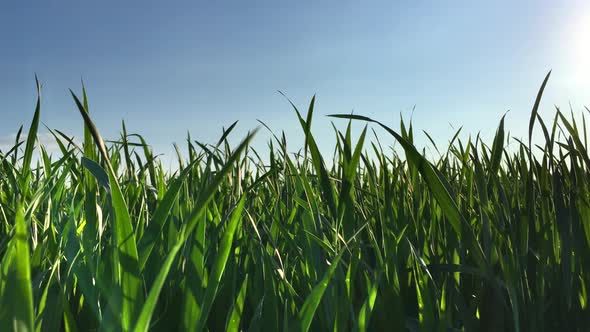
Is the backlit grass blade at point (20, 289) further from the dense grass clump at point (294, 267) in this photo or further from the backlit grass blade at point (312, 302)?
the backlit grass blade at point (312, 302)

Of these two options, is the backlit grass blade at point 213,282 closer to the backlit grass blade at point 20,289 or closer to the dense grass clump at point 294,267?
the dense grass clump at point 294,267

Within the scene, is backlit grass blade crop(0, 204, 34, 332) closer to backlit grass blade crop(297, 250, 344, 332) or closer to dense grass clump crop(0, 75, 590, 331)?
dense grass clump crop(0, 75, 590, 331)

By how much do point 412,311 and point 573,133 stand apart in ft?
1.29

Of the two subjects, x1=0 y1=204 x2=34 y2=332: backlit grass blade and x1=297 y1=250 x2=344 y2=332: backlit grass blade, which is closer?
x1=0 y1=204 x2=34 y2=332: backlit grass blade

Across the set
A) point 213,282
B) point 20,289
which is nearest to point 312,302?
point 213,282

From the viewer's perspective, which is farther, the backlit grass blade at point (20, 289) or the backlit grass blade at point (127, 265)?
the backlit grass blade at point (127, 265)

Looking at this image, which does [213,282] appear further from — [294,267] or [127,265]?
[294,267]

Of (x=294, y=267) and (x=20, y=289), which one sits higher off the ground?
(x=294, y=267)

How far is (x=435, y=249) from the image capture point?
3.24ft

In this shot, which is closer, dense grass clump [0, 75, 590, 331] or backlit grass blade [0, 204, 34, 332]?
backlit grass blade [0, 204, 34, 332]

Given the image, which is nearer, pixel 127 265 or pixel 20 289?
pixel 20 289

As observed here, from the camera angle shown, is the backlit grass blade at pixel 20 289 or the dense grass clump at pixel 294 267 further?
the dense grass clump at pixel 294 267

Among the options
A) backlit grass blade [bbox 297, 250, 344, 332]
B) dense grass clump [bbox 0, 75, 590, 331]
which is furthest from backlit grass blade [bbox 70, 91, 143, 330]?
backlit grass blade [bbox 297, 250, 344, 332]

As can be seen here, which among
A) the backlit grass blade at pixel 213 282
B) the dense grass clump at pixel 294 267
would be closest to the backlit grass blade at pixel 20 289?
the dense grass clump at pixel 294 267
